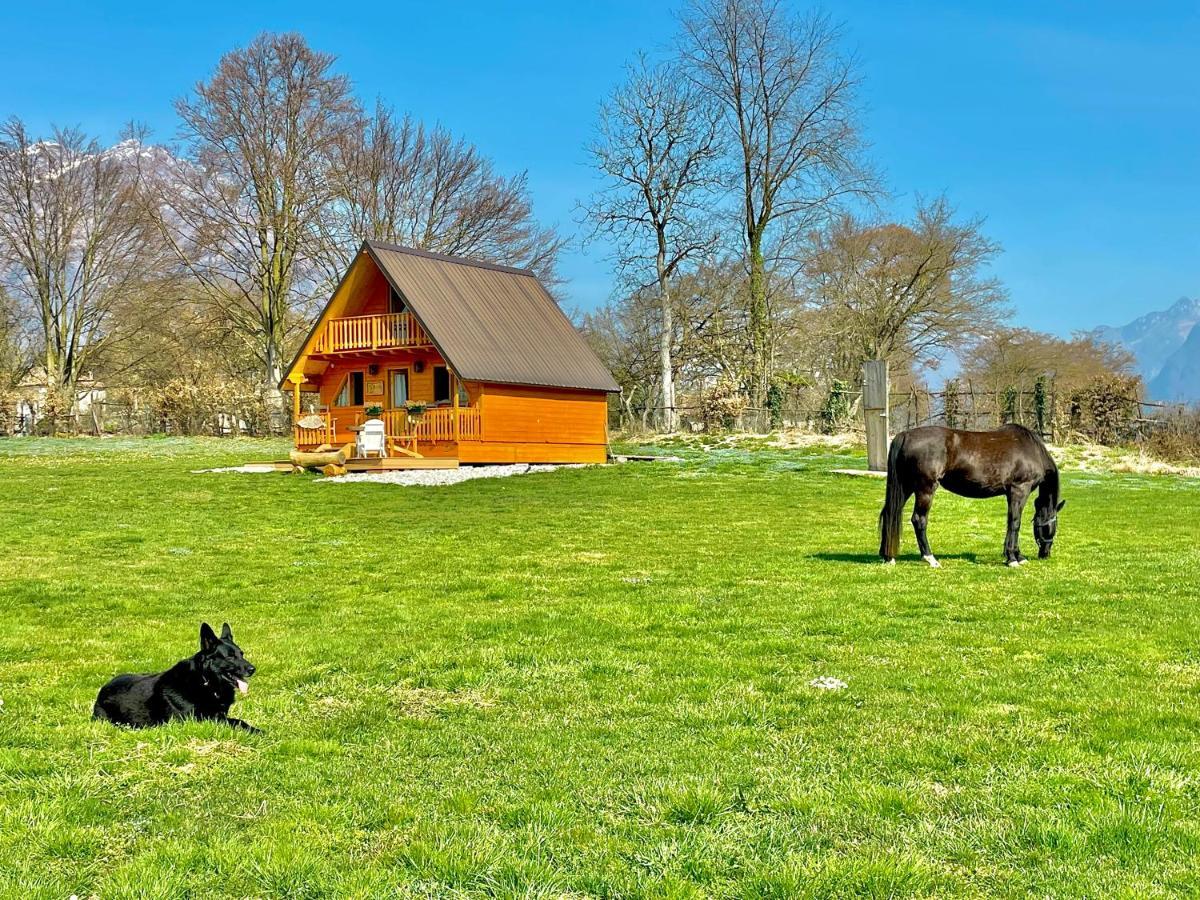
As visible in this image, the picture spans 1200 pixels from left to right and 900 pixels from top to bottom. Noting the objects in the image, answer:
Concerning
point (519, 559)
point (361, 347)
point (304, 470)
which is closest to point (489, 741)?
point (519, 559)

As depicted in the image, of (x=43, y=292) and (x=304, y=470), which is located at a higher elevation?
(x=43, y=292)

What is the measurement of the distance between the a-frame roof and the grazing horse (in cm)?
1900

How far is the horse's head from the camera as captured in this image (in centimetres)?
1344

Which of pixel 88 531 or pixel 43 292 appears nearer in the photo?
pixel 88 531

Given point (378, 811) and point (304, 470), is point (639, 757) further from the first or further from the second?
point (304, 470)

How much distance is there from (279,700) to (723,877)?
3974mm

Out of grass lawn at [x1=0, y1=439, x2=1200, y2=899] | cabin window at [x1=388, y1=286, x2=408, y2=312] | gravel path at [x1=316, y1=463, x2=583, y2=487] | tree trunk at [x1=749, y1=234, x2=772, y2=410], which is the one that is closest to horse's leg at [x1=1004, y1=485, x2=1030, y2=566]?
grass lawn at [x1=0, y1=439, x2=1200, y2=899]

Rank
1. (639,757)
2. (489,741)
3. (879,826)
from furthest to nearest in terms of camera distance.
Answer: (489,741) → (639,757) → (879,826)

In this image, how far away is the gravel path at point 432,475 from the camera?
26.4m

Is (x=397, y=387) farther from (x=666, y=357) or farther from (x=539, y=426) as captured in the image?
(x=666, y=357)

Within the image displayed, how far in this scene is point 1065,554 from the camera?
46.3 ft

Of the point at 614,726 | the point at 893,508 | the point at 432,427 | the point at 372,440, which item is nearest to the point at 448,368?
the point at 432,427

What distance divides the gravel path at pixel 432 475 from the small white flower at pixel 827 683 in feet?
62.8

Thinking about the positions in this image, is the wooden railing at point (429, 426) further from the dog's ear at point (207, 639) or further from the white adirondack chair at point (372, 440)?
the dog's ear at point (207, 639)
